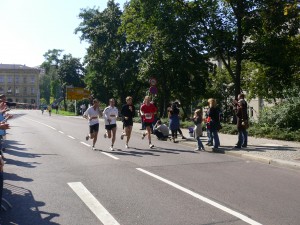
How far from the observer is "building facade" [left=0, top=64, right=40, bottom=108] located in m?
133

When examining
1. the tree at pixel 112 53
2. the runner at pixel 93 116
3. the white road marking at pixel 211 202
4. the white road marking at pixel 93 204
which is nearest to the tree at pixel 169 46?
the tree at pixel 112 53

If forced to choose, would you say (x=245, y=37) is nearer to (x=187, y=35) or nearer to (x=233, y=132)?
(x=187, y=35)

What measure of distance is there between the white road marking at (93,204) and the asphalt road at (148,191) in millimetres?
14

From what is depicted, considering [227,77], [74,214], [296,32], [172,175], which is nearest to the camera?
[74,214]

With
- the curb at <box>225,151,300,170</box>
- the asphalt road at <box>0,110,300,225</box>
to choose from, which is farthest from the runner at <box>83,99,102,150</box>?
the curb at <box>225,151,300,170</box>

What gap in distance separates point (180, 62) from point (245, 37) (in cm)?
453

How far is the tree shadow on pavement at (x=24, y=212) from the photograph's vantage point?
5.29m

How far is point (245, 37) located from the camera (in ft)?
78.5

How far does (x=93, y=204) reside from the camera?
6.09 metres

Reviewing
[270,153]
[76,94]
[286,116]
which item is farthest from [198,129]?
[76,94]

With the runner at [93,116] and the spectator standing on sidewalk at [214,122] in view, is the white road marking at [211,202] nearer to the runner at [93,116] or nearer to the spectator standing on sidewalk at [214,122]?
the spectator standing on sidewalk at [214,122]

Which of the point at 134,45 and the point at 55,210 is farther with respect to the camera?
the point at 134,45

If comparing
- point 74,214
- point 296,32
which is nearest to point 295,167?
point 74,214

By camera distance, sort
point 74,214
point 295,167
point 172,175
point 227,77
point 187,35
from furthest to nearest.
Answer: point 227,77
point 187,35
point 295,167
point 172,175
point 74,214
